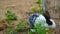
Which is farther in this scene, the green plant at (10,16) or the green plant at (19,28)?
the green plant at (10,16)

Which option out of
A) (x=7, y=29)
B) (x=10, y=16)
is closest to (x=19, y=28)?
(x=7, y=29)

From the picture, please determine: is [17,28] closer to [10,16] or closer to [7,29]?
[7,29]

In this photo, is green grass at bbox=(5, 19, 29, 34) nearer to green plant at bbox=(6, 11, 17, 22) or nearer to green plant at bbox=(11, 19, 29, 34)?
green plant at bbox=(11, 19, 29, 34)

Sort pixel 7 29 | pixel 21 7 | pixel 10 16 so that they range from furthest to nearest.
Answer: pixel 21 7, pixel 10 16, pixel 7 29

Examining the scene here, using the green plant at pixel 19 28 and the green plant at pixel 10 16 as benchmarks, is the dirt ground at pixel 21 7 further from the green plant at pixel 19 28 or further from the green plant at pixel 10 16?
the green plant at pixel 19 28

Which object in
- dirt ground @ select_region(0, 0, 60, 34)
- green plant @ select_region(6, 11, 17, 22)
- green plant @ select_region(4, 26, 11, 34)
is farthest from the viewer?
dirt ground @ select_region(0, 0, 60, 34)

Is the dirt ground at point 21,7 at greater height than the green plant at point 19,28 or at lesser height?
greater

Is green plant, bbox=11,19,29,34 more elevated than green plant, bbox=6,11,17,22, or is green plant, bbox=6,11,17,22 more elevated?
green plant, bbox=6,11,17,22

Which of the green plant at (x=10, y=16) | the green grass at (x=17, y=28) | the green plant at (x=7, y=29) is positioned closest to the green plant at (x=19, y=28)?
the green grass at (x=17, y=28)

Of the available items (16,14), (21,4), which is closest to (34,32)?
(16,14)

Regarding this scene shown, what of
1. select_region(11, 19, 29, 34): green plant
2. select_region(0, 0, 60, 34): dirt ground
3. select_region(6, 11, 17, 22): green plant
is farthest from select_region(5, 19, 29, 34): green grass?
select_region(6, 11, 17, 22): green plant

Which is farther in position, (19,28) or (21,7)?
(21,7)

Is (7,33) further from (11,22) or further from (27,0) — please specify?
(27,0)

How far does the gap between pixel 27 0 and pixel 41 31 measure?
273 cm
